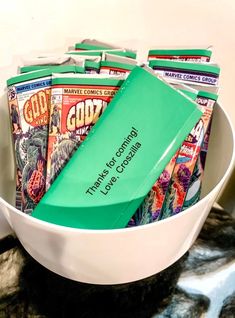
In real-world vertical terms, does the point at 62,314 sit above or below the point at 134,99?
below

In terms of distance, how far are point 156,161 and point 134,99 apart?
7 centimetres

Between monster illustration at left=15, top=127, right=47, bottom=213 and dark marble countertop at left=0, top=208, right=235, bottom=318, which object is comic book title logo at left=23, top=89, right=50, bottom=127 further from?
dark marble countertop at left=0, top=208, right=235, bottom=318

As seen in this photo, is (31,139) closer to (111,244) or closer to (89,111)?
(89,111)

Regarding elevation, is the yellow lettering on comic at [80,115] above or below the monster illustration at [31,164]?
above

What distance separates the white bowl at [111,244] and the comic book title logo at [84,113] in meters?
0.14

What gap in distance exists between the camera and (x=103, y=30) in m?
0.61

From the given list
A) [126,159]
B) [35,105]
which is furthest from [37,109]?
[126,159]

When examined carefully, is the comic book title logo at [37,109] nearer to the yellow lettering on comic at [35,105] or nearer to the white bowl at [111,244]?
the yellow lettering on comic at [35,105]

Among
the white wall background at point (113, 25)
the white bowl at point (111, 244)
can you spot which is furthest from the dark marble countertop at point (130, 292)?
the white wall background at point (113, 25)

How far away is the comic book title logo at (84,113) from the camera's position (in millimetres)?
518

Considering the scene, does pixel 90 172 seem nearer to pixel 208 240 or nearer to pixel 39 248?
pixel 39 248

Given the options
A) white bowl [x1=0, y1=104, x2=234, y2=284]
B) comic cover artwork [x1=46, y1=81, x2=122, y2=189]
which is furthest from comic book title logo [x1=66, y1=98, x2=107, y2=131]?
white bowl [x1=0, y1=104, x2=234, y2=284]

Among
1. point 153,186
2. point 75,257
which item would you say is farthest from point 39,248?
point 153,186

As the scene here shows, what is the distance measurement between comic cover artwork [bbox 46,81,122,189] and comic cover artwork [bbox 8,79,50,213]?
16 mm
